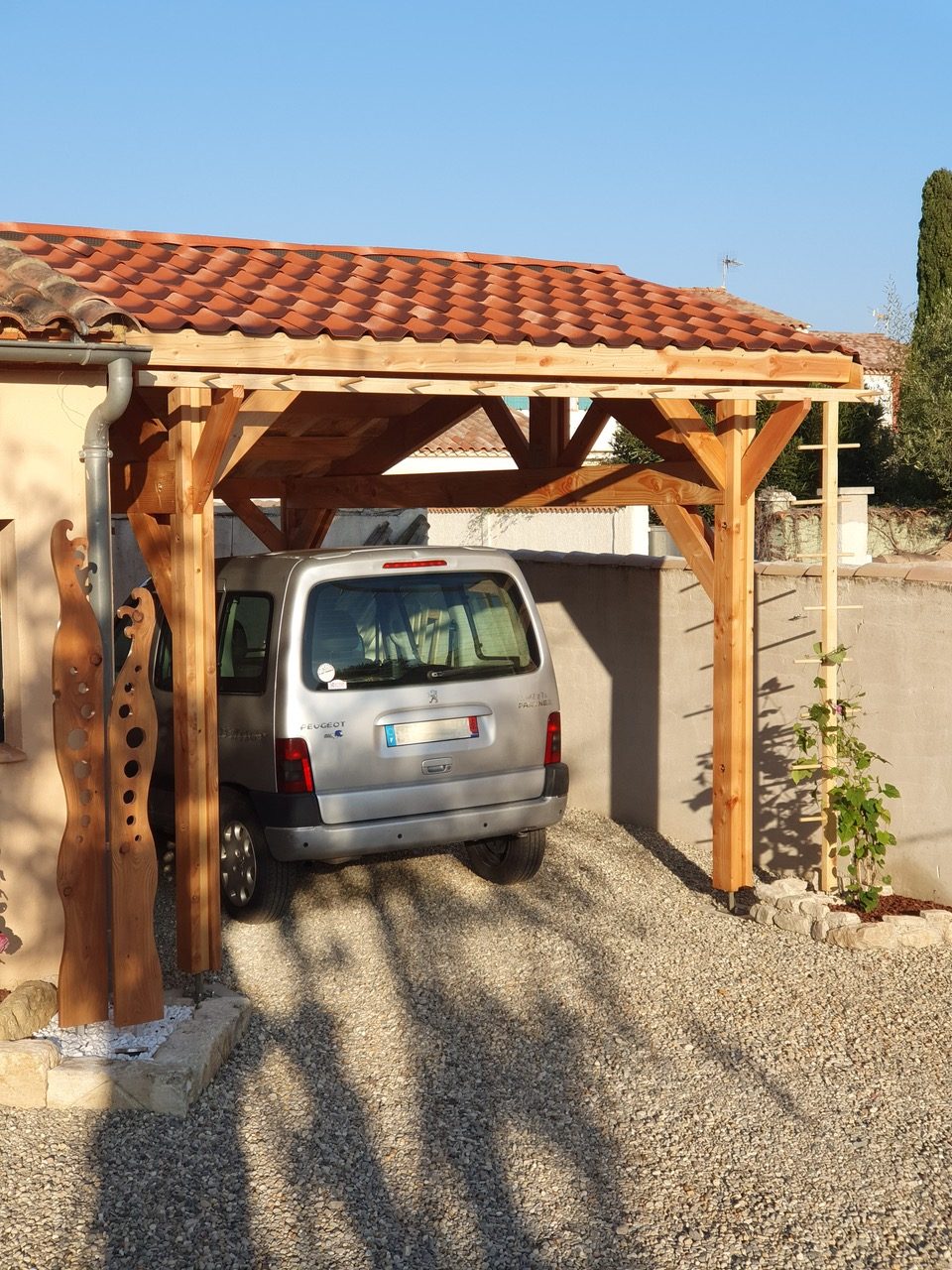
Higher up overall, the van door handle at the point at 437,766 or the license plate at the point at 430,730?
the license plate at the point at 430,730

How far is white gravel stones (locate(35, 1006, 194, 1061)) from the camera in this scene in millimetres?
5277

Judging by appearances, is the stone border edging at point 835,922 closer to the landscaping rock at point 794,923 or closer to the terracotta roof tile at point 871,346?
the landscaping rock at point 794,923

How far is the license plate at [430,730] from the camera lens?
700 centimetres

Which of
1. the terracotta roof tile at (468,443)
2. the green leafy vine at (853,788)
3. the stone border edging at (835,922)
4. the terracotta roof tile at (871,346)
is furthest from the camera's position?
the terracotta roof tile at (871,346)

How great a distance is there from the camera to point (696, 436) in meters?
7.50

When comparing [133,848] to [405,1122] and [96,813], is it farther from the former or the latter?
[405,1122]

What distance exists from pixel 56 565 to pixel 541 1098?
2.63 m

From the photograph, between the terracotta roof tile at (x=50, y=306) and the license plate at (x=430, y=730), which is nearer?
the terracotta roof tile at (x=50, y=306)

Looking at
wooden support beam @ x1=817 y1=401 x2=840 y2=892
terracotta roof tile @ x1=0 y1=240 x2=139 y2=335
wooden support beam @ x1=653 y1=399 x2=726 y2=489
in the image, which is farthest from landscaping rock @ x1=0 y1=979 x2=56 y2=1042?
wooden support beam @ x1=653 y1=399 x2=726 y2=489

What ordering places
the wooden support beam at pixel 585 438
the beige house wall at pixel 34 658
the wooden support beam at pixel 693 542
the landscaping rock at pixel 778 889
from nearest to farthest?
1. the beige house wall at pixel 34 658
2. the landscaping rock at pixel 778 889
3. the wooden support beam at pixel 693 542
4. the wooden support beam at pixel 585 438

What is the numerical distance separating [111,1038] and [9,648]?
1618mm

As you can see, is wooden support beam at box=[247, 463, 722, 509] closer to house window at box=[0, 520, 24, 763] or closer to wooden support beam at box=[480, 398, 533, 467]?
wooden support beam at box=[480, 398, 533, 467]

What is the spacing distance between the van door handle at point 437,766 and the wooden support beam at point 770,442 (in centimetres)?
207

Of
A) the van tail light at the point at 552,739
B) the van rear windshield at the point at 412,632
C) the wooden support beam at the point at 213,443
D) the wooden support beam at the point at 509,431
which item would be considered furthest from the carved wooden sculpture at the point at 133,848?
the wooden support beam at the point at 509,431
